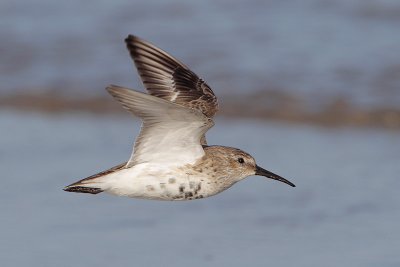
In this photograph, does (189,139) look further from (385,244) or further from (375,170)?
(375,170)

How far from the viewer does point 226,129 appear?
791 cm

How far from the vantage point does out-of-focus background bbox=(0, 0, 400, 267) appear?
19.2 ft

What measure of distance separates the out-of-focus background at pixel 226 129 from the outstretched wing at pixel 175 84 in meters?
0.86

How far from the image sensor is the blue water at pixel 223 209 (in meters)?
5.70

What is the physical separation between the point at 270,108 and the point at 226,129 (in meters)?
0.56

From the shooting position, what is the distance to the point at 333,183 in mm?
6703

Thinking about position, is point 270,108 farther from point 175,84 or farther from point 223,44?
point 175,84

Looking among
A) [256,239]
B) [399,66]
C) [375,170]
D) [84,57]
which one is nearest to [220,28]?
[84,57]

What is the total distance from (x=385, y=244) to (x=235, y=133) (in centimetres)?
227

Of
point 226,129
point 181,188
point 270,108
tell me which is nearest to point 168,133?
point 181,188

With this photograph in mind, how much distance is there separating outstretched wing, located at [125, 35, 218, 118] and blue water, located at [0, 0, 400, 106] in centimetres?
301

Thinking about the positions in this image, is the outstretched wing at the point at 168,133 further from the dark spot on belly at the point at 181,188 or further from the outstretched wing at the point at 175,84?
the outstretched wing at the point at 175,84

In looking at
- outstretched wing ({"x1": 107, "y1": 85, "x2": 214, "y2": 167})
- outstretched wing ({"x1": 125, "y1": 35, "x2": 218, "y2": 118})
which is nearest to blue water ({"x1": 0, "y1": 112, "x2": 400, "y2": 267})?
outstretched wing ({"x1": 107, "y1": 85, "x2": 214, "y2": 167})

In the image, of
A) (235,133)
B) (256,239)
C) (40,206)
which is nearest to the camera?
(256,239)
